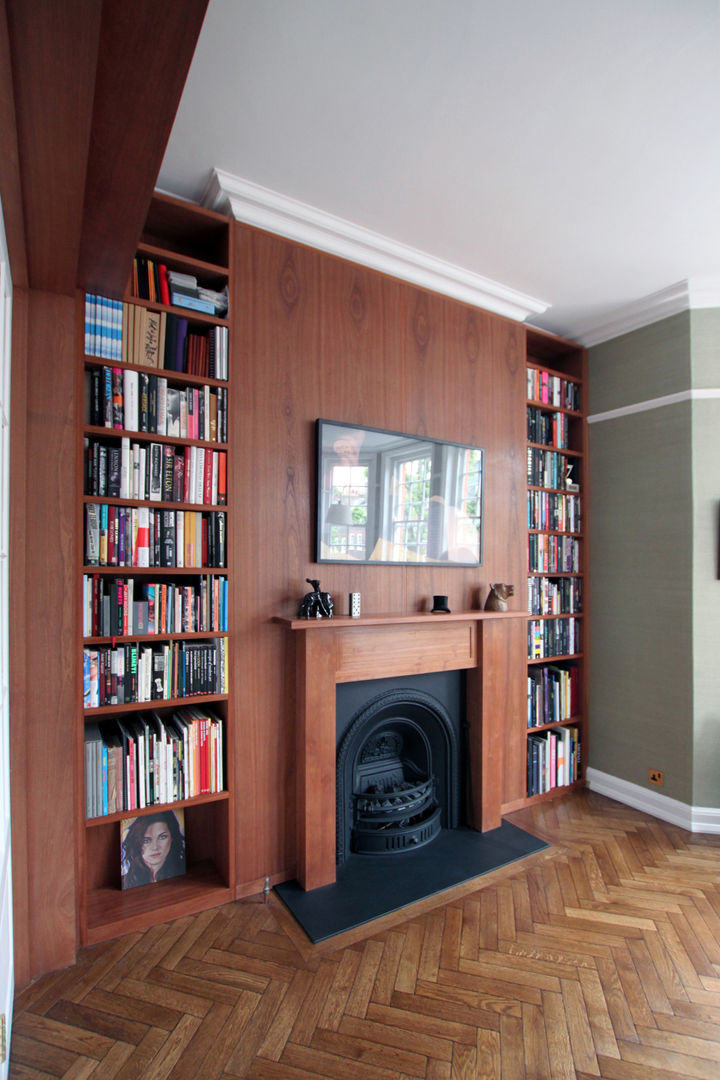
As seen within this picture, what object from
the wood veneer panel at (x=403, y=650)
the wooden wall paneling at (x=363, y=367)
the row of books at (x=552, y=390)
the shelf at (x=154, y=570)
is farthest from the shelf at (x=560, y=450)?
the shelf at (x=154, y=570)

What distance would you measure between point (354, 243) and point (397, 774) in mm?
2571

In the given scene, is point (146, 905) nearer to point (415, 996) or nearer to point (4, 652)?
point (415, 996)

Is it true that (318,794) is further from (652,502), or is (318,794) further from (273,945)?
(652,502)

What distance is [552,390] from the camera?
11.4 feet

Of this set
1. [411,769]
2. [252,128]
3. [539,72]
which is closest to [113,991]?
[411,769]

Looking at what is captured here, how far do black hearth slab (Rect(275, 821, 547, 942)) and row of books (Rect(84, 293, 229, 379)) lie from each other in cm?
210

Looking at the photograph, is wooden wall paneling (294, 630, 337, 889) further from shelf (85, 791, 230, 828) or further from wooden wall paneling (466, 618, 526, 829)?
wooden wall paneling (466, 618, 526, 829)

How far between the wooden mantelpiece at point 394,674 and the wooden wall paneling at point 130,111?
1.41 meters

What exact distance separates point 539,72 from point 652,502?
2.26m

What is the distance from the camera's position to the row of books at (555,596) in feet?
10.8

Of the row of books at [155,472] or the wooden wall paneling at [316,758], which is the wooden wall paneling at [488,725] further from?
the row of books at [155,472]

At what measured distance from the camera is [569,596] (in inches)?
139

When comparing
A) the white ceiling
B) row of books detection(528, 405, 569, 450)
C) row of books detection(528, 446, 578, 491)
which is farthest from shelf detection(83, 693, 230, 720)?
row of books detection(528, 405, 569, 450)

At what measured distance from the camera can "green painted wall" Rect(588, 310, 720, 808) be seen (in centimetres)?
297
